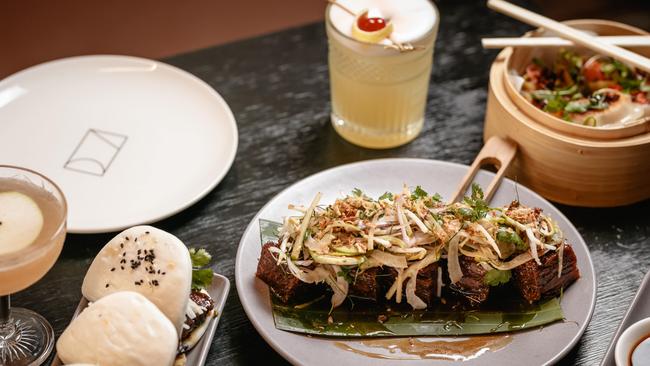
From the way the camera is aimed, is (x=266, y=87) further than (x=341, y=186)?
Yes

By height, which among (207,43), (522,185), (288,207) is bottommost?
(207,43)

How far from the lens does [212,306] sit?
2.24 m

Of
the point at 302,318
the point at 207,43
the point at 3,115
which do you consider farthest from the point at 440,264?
the point at 207,43

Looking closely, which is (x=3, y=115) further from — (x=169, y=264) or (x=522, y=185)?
(x=522, y=185)

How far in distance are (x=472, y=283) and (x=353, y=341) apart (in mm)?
370

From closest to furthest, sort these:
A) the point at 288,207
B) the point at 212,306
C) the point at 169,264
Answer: the point at 169,264
the point at 212,306
the point at 288,207

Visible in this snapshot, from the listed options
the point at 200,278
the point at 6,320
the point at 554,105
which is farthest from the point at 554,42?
the point at 6,320

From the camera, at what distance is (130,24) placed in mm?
5004

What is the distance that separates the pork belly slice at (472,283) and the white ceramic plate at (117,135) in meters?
0.88

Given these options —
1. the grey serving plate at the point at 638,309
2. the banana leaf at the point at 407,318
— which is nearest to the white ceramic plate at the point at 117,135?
the banana leaf at the point at 407,318

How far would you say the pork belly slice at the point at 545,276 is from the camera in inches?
89.1

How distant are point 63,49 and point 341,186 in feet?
9.26

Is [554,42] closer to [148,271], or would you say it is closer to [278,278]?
[278,278]

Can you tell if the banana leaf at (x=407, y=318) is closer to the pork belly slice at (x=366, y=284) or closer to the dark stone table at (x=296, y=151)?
the pork belly slice at (x=366, y=284)
